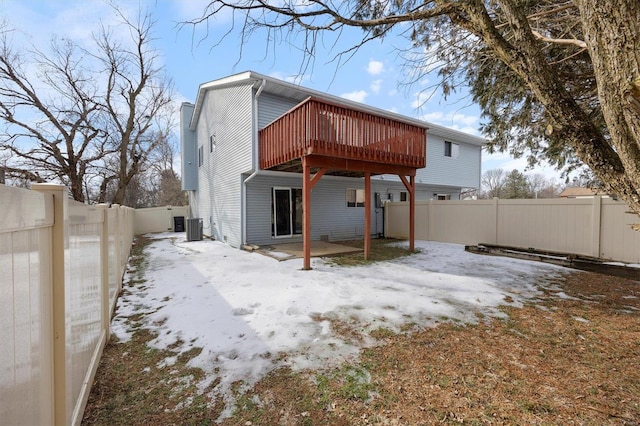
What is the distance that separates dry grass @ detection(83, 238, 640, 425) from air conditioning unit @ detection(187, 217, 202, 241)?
8459mm

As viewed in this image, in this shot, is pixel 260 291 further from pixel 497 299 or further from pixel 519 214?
pixel 519 214

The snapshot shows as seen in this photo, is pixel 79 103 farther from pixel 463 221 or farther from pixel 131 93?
pixel 463 221

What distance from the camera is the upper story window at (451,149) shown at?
48.7 ft

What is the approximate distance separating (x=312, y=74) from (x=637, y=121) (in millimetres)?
3563

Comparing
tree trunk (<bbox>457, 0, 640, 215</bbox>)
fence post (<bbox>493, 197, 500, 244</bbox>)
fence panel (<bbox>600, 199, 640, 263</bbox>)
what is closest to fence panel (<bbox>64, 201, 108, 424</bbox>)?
tree trunk (<bbox>457, 0, 640, 215</bbox>)

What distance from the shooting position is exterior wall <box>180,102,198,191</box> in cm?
1565

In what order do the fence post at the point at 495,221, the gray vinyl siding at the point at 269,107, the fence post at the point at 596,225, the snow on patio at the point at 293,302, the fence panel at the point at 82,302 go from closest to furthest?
the fence panel at the point at 82,302 → the snow on patio at the point at 293,302 → the fence post at the point at 596,225 → the fence post at the point at 495,221 → the gray vinyl siding at the point at 269,107

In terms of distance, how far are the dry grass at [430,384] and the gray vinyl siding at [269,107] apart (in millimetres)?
7175

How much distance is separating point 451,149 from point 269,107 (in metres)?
10.7

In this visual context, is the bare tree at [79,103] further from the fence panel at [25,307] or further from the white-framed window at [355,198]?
the fence panel at [25,307]

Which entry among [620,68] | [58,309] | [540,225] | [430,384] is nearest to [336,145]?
[620,68]

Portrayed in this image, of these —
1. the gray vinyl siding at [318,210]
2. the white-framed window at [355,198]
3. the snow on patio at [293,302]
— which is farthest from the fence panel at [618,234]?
the white-framed window at [355,198]

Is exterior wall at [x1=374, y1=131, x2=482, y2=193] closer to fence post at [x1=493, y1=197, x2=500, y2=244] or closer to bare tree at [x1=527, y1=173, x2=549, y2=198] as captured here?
fence post at [x1=493, y1=197, x2=500, y2=244]

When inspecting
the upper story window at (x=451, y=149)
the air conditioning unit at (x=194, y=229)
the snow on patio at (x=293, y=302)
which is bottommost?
the snow on patio at (x=293, y=302)
